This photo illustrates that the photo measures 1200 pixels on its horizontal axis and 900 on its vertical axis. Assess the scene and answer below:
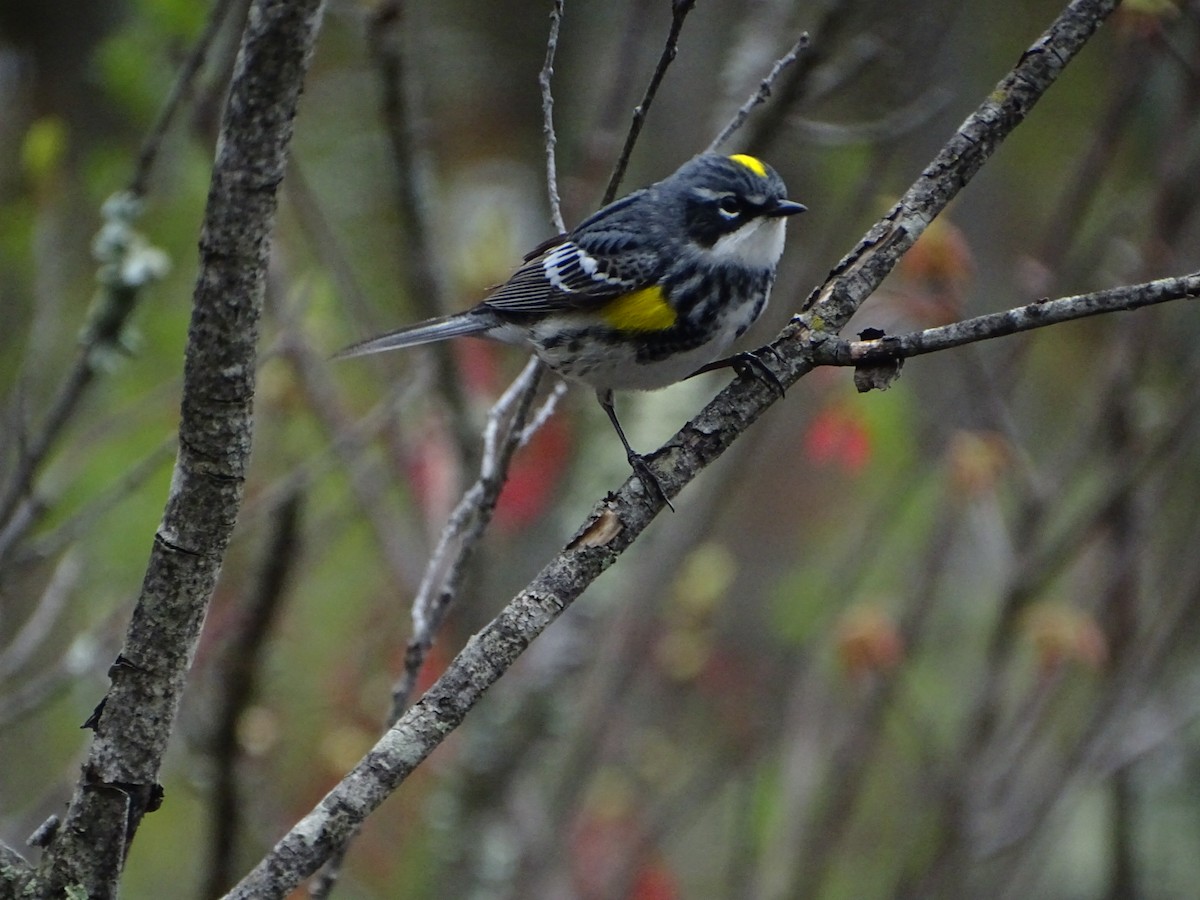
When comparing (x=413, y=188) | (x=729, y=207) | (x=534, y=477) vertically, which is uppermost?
(x=534, y=477)

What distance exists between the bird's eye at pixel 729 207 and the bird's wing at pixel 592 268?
0.19m

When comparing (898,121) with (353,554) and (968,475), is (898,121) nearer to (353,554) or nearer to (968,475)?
(968,475)

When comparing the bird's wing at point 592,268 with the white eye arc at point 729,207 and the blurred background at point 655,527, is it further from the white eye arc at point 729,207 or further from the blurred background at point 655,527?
the blurred background at point 655,527

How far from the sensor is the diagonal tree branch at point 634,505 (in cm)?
156

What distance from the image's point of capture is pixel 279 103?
131cm

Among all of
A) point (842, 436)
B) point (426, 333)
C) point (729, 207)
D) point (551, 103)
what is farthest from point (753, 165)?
point (842, 436)

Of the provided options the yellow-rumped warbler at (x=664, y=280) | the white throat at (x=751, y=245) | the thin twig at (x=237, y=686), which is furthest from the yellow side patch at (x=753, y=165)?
the thin twig at (x=237, y=686)

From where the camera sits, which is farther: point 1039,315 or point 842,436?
point 842,436

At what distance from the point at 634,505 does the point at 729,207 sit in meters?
1.35

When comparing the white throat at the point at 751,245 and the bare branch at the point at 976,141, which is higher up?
the white throat at the point at 751,245

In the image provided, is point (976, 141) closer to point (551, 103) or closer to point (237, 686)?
point (551, 103)

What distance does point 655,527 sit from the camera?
4473mm

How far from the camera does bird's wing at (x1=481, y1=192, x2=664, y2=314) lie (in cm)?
309

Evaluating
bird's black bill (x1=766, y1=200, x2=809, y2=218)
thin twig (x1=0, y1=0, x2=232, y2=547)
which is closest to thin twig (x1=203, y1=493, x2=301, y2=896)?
thin twig (x1=0, y1=0, x2=232, y2=547)
